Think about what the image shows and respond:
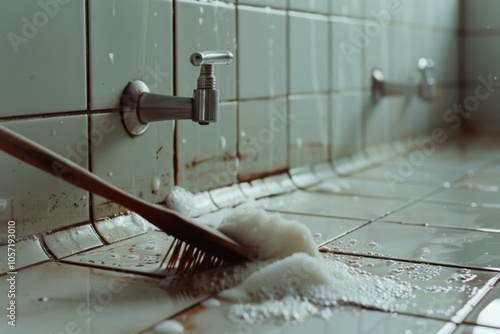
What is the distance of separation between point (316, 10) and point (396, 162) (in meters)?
0.42

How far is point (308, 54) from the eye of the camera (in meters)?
1.35

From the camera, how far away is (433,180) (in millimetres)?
1396

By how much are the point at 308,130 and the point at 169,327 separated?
32.1 inches

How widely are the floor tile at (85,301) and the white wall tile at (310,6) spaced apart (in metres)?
0.71

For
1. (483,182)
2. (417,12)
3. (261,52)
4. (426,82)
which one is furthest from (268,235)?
(417,12)

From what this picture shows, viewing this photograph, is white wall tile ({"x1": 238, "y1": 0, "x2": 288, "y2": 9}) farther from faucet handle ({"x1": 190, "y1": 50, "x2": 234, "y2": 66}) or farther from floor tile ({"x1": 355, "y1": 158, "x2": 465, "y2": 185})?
floor tile ({"x1": 355, "y1": 158, "x2": 465, "y2": 185})

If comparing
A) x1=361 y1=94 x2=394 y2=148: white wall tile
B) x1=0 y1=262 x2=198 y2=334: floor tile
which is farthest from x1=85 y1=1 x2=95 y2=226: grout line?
x1=361 y1=94 x2=394 y2=148: white wall tile

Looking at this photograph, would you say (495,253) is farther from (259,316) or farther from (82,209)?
(82,209)

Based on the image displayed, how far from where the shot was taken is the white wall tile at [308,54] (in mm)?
1302

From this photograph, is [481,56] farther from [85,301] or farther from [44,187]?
[85,301]

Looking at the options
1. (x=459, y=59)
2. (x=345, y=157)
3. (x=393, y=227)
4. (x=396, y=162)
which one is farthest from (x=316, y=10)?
(x=459, y=59)

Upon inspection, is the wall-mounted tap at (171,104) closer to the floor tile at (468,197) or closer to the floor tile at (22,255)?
the floor tile at (22,255)

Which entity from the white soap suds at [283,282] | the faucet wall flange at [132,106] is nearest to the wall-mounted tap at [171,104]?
the faucet wall flange at [132,106]

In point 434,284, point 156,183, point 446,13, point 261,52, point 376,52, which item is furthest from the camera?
point 446,13
